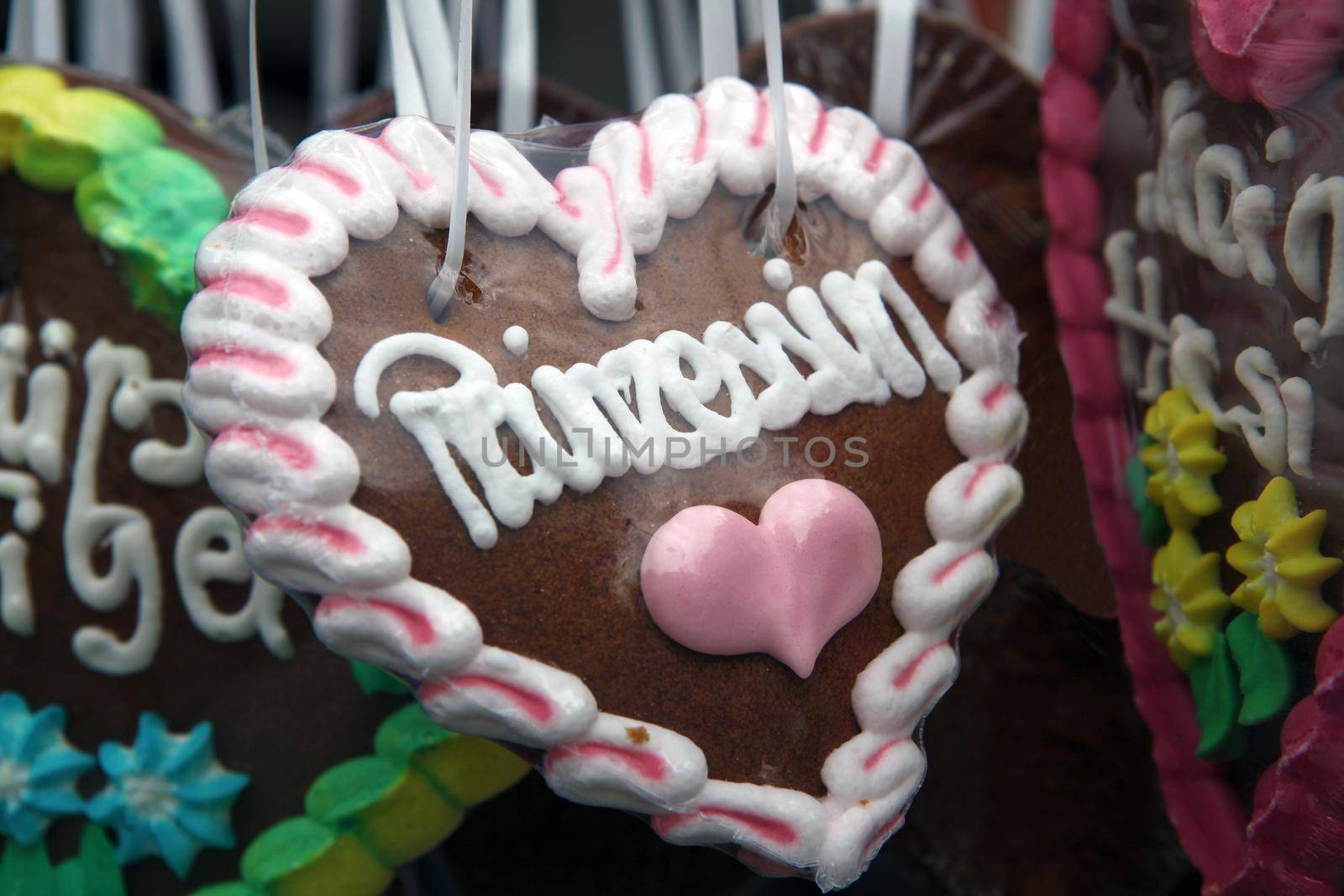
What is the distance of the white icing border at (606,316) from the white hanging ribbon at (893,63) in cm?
10

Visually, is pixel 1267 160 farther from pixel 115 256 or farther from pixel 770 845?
pixel 115 256

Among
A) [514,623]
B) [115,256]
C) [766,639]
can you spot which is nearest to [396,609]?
[514,623]

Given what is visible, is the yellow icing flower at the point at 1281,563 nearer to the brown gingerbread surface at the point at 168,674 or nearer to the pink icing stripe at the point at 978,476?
the pink icing stripe at the point at 978,476

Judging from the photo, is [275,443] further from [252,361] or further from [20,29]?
[20,29]

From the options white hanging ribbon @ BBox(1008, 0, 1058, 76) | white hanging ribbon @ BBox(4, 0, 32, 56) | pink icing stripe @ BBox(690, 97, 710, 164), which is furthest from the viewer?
white hanging ribbon @ BBox(1008, 0, 1058, 76)

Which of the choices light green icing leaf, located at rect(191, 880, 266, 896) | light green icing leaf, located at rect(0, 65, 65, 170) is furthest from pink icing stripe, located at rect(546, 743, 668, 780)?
light green icing leaf, located at rect(0, 65, 65, 170)

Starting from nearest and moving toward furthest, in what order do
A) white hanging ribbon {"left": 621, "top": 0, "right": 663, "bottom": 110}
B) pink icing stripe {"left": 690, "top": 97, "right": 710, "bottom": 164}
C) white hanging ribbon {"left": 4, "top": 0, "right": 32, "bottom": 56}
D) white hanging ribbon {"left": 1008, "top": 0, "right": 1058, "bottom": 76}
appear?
pink icing stripe {"left": 690, "top": 97, "right": 710, "bottom": 164}, white hanging ribbon {"left": 4, "top": 0, "right": 32, "bottom": 56}, white hanging ribbon {"left": 621, "top": 0, "right": 663, "bottom": 110}, white hanging ribbon {"left": 1008, "top": 0, "right": 1058, "bottom": 76}

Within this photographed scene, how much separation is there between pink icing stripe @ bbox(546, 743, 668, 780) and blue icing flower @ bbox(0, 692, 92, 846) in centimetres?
30

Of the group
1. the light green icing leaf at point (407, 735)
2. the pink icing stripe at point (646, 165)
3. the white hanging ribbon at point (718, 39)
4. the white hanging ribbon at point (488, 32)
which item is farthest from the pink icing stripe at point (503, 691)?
the white hanging ribbon at point (488, 32)

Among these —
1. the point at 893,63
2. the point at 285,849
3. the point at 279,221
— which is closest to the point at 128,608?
the point at 285,849

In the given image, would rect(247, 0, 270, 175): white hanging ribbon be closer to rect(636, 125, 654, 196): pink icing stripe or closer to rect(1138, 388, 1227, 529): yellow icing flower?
rect(636, 125, 654, 196): pink icing stripe

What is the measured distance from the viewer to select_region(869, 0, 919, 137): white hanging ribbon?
26.0 inches

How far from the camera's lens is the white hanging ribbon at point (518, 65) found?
683 mm

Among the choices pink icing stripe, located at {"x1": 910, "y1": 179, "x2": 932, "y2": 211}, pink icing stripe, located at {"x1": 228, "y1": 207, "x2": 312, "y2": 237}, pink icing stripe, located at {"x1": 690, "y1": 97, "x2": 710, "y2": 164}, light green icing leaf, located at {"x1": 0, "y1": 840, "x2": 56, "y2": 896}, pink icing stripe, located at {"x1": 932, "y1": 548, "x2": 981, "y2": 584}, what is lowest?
light green icing leaf, located at {"x1": 0, "y1": 840, "x2": 56, "y2": 896}
